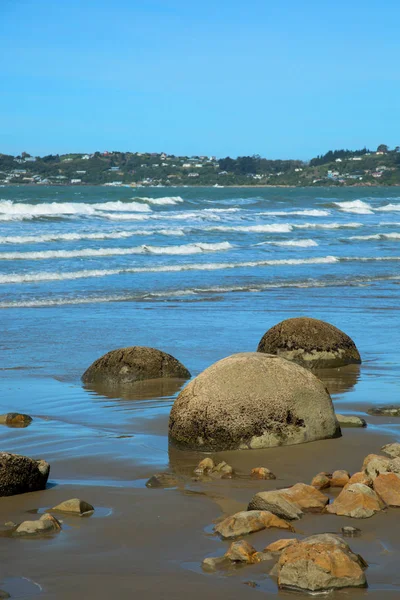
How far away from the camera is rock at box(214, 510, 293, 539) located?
518 cm

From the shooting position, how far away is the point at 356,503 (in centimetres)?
558

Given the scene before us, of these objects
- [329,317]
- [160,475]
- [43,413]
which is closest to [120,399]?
[43,413]

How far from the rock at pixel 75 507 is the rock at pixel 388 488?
5.93 feet

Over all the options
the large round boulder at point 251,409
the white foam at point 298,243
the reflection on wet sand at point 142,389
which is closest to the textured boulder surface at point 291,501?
→ the large round boulder at point 251,409

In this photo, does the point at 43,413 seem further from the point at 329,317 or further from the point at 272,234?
the point at 272,234

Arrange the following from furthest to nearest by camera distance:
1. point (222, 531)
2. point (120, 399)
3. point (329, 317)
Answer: point (329, 317)
point (120, 399)
point (222, 531)

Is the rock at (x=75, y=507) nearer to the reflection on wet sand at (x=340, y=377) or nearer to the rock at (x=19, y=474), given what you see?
the rock at (x=19, y=474)

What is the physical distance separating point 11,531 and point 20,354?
6887 millimetres

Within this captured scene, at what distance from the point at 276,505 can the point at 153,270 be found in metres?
19.1

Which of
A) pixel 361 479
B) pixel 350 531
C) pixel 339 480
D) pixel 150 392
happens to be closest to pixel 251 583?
pixel 350 531

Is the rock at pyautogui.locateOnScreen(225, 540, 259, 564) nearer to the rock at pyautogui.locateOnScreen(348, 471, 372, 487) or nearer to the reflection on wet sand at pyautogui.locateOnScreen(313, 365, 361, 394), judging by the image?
the rock at pyautogui.locateOnScreen(348, 471, 372, 487)

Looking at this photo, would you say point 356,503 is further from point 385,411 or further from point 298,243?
point 298,243

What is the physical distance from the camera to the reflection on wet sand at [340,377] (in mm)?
9941

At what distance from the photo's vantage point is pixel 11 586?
4.47 m
